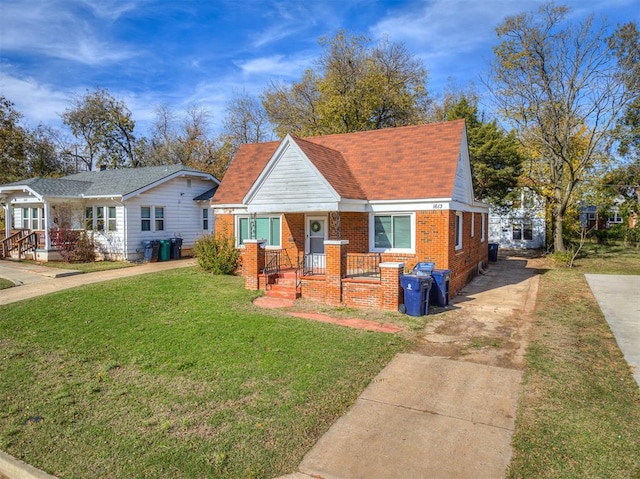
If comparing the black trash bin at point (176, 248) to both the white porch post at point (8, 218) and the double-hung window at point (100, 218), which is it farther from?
the white porch post at point (8, 218)

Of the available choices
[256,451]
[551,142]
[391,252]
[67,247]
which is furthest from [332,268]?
[551,142]

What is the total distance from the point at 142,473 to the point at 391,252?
1053 centimetres

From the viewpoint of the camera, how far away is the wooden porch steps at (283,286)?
1227 cm

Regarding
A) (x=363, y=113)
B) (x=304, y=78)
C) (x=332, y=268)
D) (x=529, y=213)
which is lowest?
(x=332, y=268)

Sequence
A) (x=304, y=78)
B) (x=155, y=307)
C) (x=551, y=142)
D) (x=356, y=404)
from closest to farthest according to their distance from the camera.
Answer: (x=356, y=404)
(x=155, y=307)
(x=551, y=142)
(x=304, y=78)

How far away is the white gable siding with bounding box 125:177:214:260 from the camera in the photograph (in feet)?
67.7

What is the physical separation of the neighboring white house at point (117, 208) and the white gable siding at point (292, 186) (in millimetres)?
9504

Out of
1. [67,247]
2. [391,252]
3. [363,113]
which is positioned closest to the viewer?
[391,252]

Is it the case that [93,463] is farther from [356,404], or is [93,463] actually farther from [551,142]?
[551,142]

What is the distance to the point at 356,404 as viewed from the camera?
5707 millimetres

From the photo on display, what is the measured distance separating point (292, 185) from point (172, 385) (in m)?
8.16

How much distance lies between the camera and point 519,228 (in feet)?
108

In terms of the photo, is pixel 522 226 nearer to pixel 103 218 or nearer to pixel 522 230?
pixel 522 230

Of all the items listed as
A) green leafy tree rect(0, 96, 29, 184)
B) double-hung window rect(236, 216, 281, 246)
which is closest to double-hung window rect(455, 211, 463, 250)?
double-hung window rect(236, 216, 281, 246)
